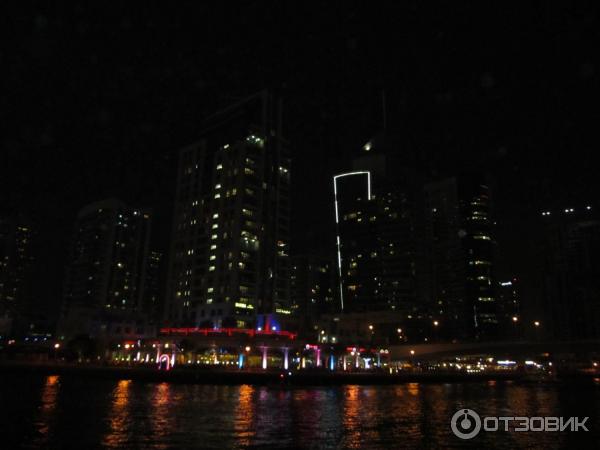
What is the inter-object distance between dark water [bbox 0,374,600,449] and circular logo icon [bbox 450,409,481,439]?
0.79 meters

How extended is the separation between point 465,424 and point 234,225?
4617 inches

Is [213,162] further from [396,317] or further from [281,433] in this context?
[281,433]

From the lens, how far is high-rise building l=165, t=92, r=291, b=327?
154 meters

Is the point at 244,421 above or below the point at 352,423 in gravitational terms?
above

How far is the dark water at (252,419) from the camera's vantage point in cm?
3494

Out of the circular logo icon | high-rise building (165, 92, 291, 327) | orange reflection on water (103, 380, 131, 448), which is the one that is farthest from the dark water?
high-rise building (165, 92, 291, 327)

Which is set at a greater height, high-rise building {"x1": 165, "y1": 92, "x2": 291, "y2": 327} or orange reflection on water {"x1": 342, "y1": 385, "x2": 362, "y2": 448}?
high-rise building {"x1": 165, "y1": 92, "x2": 291, "y2": 327}

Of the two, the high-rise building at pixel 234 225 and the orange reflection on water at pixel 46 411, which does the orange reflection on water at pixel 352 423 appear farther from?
the high-rise building at pixel 234 225

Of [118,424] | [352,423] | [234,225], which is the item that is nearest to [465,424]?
[352,423]

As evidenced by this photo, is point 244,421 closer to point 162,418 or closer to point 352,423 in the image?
point 162,418

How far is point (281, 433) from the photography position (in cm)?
3853

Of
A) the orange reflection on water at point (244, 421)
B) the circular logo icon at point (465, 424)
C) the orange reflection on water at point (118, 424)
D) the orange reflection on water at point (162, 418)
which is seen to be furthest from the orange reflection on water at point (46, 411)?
the circular logo icon at point (465, 424)

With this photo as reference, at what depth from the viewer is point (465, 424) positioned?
46.8m

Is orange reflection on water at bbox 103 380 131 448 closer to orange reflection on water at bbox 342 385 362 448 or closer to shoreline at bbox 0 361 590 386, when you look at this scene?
orange reflection on water at bbox 342 385 362 448
